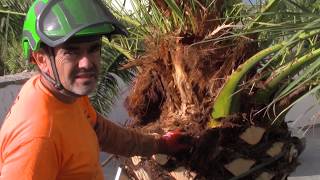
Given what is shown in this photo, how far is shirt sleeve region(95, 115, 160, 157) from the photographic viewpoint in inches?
112

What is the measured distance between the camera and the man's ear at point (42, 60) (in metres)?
2.30

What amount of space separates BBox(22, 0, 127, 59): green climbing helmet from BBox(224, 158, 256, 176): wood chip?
3.02 ft

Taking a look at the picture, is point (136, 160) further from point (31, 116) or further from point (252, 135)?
point (31, 116)

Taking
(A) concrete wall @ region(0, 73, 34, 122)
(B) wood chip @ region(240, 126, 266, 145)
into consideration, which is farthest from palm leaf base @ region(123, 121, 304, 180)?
(A) concrete wall @ region(0, 73, 34, 122)

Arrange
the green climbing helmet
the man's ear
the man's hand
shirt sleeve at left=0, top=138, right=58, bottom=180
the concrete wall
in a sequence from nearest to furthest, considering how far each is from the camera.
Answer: shirt sleeve at left=0, top=138, right=58, bottom=180, the green climbing helmet, the man's ear, the man's hand, the concrete wall

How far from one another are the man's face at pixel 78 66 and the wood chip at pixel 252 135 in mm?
879

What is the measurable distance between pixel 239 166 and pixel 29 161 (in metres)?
1.13

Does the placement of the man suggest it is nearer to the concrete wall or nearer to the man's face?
the man's face

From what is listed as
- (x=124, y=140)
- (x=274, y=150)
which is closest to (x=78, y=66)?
(x=124, y=140)

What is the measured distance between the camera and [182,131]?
2898mm

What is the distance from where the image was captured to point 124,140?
2.85 m

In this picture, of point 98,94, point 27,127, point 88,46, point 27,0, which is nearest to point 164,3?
point 88,46

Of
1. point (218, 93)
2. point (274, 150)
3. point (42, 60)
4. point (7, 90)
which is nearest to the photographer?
point (42, 60)

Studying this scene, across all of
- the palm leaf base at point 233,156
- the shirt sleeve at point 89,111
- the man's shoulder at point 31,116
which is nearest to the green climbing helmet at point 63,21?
the man's shoulder at point 31,116
